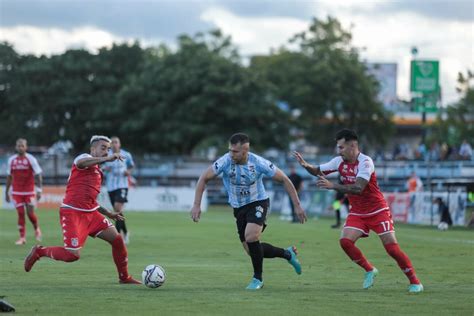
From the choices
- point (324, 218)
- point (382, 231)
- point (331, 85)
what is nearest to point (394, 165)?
point (324, 218)

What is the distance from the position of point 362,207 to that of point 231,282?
2.30m

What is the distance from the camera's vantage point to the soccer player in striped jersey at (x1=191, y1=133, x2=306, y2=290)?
46.2ft

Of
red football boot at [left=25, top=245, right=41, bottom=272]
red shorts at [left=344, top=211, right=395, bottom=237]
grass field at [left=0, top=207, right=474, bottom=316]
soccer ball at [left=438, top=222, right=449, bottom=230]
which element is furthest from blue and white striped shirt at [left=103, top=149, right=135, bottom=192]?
soccer ball at [left=438, top=222, right=449, bottom=230]

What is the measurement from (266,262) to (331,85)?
60.4m

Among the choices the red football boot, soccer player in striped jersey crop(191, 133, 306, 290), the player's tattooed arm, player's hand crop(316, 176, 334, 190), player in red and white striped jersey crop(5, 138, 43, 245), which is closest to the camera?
player's hand crop(316, 176, 334, 190)

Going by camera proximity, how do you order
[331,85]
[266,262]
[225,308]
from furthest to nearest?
[331,85]
[266,262]
[225,308]

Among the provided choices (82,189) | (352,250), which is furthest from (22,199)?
(352,250)

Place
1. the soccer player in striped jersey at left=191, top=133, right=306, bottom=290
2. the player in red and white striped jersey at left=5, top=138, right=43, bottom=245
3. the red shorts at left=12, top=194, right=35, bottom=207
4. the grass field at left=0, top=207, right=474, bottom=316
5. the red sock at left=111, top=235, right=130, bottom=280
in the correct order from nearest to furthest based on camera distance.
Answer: the grass field at left=0, top=207, right=474, bottom=316 → the soccer player in striped jersey at left=191, top=133, right=306, bottom=290 → the red sock at left=111, top=235, right=130, bottom=280 → the player in red and white striped jersey at left=5, top=138, right=43, bottom=245 → the red shorts at left=12, top=194, right=35, bottom=207

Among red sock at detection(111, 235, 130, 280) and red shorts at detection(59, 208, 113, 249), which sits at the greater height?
red shorts at detection(59, 208, 113, 249)

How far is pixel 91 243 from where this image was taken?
81.8ft

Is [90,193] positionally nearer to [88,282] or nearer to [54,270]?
[88,282]

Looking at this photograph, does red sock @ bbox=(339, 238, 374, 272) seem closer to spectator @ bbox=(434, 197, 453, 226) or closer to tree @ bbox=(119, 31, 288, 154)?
spectator @ bbox=(434, 197, 453, 226)

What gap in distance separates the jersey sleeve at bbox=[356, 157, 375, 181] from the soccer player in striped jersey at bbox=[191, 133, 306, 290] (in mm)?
940

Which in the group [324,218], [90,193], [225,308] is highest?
[90,193]
